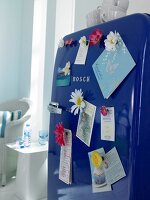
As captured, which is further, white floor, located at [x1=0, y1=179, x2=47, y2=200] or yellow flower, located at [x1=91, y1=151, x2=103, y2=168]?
white floor, located at [x1=0, y1=179, x2=47, y2=200]

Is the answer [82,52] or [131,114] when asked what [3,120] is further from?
[131,114]

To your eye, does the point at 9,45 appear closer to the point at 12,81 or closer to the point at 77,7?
the point at 12,81

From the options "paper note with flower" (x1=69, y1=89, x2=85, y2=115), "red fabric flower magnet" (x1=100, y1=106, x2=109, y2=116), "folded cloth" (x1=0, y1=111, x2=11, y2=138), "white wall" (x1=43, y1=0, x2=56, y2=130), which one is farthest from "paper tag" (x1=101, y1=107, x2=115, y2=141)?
"folded cloth" (x1=0, y1=111, x2=11, y2=138)

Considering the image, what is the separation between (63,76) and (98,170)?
1.49ft

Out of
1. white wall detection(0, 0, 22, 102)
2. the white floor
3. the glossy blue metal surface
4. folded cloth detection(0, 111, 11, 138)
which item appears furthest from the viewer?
white wall detection(0, 0, 22, 102)

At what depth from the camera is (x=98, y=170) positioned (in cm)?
84

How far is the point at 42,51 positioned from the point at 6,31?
756 millimetres

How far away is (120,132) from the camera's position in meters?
0.77

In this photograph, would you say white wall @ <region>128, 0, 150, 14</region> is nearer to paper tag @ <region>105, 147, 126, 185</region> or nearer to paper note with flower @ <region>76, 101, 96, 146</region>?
paper note with flower @ <region>76, 101, 96, 146</region>

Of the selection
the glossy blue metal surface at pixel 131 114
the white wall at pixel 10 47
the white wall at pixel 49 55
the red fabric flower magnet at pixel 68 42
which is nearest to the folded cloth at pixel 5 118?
the white wall at pixel 49 55

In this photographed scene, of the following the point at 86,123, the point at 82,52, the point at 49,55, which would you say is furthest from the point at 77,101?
→ the point at 49,55

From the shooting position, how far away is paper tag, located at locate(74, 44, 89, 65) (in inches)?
36.9

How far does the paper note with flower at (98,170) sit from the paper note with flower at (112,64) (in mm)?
217

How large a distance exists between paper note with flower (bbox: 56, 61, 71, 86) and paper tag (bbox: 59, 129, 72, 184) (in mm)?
222
